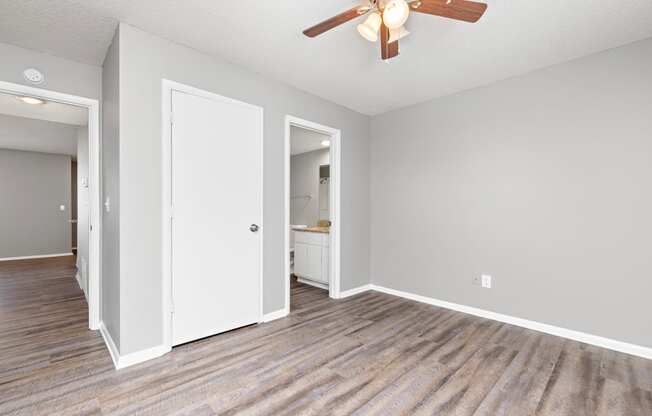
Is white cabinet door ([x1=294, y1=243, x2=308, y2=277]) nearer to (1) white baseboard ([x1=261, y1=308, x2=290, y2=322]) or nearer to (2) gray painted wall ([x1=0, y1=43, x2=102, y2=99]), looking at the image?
(1) white baseboard ([x1=261, y1=308, x2=290, y2=322])

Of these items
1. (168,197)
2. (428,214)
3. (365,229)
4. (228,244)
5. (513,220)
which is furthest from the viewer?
(365,229)

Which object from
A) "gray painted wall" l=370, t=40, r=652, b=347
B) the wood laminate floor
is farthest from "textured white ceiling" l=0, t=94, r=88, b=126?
"gray painted wall" l=370, t=40, r=652, b=347

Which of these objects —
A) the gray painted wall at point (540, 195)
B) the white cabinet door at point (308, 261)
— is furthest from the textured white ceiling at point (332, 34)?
the white cabinet door at point (308, 261)

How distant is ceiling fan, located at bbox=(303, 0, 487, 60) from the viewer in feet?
5.21

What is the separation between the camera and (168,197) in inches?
91.4

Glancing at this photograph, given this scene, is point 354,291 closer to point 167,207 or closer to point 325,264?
point 325,264

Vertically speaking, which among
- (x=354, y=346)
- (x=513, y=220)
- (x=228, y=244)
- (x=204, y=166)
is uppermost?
(x=204, y=166)

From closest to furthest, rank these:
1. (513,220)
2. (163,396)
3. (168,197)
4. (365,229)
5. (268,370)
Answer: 1. (163,396)
2. (268,370)
3. (168,197)
4. (513,220)
5. (365,229)

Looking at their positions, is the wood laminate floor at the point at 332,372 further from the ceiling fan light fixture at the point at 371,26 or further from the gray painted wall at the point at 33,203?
the gray painted wall at the point at 33,203

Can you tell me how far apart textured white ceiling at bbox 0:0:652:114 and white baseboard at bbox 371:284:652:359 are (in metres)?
2.38

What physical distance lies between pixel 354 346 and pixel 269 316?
0.96m

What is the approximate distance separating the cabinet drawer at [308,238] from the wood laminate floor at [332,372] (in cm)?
129

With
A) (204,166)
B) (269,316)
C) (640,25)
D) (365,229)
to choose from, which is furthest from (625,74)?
(269,316)

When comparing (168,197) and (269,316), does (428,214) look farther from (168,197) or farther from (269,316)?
(168,197)
